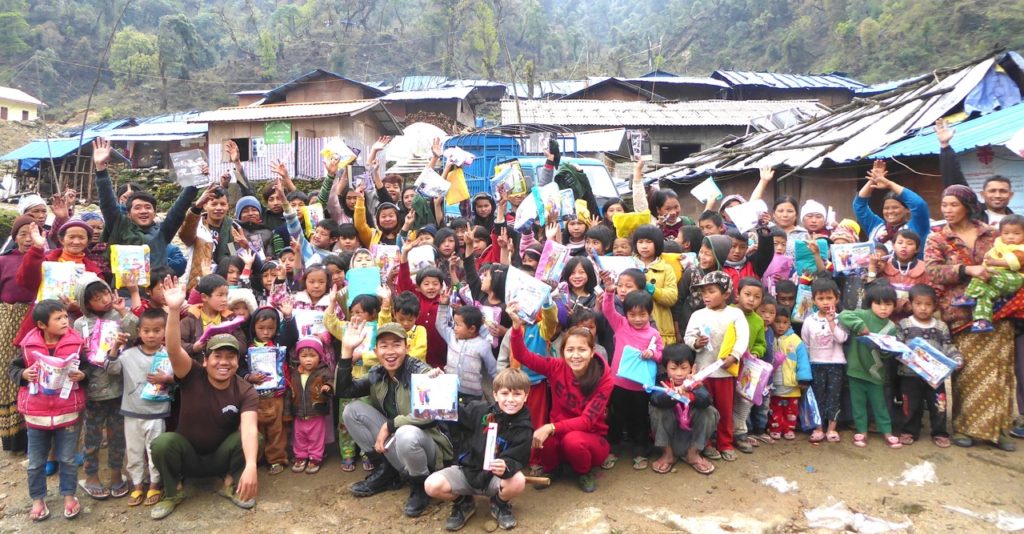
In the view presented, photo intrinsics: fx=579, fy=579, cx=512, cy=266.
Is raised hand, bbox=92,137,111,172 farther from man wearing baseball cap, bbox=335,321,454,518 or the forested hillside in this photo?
the forested hillside

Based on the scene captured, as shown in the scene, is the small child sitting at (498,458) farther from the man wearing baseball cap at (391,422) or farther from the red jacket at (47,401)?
the red jacket at (47,401)

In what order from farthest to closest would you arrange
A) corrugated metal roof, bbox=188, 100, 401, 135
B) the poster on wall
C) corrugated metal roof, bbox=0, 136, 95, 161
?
corrugated metal roof, bbox=0, 136, 95, 161, corrugated metal roof, bbox=188, 100, 401, 135, the poster on wall

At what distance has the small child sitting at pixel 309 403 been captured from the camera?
4227mm

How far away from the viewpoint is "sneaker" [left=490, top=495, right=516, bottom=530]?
3418mm

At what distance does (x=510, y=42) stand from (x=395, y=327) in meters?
52.0

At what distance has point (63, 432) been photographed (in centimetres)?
364

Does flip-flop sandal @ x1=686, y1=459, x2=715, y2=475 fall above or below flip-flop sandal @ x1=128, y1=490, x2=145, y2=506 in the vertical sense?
above

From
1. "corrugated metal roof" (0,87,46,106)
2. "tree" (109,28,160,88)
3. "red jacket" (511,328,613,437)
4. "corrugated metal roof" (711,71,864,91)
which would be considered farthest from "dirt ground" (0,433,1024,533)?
"tree" (109,28,160,88)

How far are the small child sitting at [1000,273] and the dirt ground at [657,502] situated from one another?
1051mm

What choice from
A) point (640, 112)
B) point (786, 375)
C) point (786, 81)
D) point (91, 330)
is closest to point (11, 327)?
point (91, 330)

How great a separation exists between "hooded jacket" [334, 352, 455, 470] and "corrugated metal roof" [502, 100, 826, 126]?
1706cm

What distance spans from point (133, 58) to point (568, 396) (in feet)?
154

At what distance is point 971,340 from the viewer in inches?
169

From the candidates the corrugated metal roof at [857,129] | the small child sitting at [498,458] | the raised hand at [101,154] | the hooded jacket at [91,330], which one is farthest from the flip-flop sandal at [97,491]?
the corrugated metal roof at [857,129]
